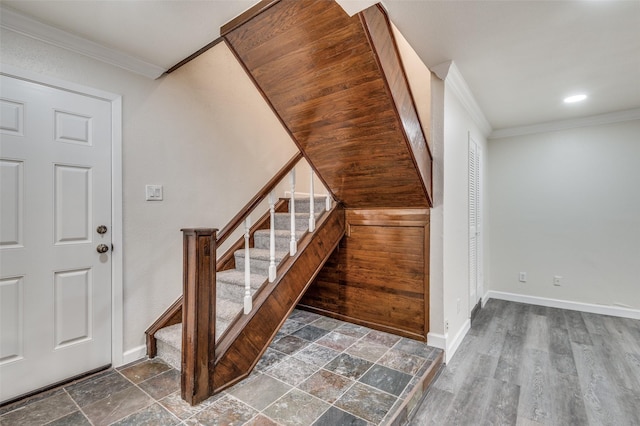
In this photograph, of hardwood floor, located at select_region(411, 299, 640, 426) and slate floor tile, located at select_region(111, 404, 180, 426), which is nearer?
slate floor tile, located at select_region(111, 404, 180, 426)

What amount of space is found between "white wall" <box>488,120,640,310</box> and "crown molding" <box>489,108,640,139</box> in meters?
0.06

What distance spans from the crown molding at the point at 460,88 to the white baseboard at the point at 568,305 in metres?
2.24

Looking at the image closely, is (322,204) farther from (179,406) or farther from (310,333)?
(179,406)

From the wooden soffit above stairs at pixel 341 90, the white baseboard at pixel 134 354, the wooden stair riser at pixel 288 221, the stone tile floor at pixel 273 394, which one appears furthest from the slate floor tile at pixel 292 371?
the wooden soffit above stairs at pixel 341 90

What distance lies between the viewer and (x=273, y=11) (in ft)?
5.14

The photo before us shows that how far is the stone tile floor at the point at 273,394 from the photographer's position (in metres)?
1.57

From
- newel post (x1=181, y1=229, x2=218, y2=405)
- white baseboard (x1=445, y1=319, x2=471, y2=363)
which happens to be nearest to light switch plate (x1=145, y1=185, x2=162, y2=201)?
newel post (x1=181, y1=229, x2=218, y2=405)

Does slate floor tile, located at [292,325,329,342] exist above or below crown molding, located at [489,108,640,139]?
below

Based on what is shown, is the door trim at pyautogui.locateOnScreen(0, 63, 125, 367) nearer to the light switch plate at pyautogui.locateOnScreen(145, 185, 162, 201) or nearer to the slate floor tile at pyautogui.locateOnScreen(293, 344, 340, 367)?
the light switch plate at pyautogui.locateOnScreen(145, 185, 162, 201)

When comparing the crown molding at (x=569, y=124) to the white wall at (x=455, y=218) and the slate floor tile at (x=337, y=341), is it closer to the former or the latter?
the white wall at (x=455, y=218)

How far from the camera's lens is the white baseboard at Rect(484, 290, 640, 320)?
342cm

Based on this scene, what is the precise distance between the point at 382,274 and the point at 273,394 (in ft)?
4.47

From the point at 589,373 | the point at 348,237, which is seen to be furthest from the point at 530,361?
the point at 348,237

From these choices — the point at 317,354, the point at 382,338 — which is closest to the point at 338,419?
the point at 317,354
